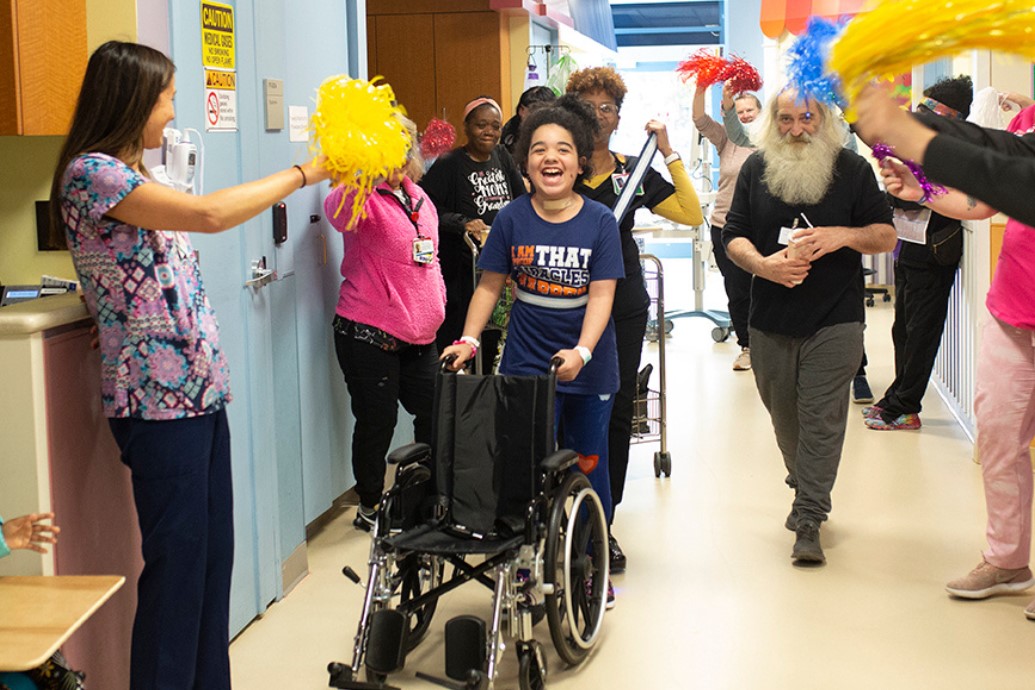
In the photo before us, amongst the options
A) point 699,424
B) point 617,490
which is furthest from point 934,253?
point 617,490

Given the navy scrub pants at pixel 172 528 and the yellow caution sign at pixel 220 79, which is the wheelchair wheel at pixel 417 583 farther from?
the yellow caution sign at pixel 220 79

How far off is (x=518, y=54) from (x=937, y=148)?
20.4ft

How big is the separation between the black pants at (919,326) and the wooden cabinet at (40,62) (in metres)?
4.75

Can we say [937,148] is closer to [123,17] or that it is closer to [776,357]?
[123,17]

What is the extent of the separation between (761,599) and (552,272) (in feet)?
4.41

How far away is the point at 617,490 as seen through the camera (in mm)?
4633

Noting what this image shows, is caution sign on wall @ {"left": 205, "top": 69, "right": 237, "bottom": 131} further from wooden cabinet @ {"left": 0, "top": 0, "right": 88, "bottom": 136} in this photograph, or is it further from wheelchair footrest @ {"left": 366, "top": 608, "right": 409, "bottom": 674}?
wheelchair footrest @ {"left": 366, "top": 608, "right": 409, "bottom": 674}

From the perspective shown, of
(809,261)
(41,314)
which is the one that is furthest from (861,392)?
(41,314)

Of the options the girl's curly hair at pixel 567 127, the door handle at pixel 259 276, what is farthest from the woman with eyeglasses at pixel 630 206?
the door handle at pixel 259 276

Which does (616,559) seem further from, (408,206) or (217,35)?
(217,35)

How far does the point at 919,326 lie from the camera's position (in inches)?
266

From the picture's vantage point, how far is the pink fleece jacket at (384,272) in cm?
475

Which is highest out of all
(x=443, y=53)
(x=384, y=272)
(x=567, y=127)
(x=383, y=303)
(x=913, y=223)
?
(x=443, y=53)

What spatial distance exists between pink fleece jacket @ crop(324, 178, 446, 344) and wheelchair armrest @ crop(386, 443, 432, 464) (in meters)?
1.17
